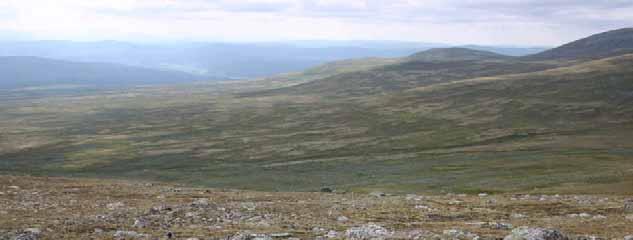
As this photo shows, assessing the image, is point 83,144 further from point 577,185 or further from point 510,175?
point 577,185

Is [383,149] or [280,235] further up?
[280,235]

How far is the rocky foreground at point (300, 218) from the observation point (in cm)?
2459

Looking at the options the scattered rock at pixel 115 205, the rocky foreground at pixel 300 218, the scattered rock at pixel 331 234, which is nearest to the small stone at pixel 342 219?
the rocky foreground at pixel 300 218

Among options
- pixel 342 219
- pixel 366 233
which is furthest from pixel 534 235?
pixel 342 219

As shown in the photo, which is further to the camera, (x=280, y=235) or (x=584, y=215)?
(x=584, y=215)

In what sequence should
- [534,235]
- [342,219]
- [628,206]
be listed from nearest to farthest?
[534,235], [342,219], [628,206]

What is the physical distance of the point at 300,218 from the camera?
32750 mm

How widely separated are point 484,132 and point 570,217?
372 ft

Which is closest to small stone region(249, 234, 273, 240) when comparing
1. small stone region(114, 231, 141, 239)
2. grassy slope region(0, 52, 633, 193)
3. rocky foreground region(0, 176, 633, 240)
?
rocky foreground region(0, 176, 633, 240)

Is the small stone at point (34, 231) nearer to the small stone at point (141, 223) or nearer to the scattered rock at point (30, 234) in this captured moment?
the scattered rock at point (30, 234)

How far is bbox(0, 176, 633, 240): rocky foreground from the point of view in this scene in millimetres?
24594

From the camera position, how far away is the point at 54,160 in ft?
424

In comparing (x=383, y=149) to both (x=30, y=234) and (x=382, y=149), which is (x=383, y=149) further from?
(x=30, y=234)

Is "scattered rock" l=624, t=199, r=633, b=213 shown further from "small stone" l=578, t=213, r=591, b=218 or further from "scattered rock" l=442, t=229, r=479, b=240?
"scattered rock" l=442, t=229, r=479, b=240
